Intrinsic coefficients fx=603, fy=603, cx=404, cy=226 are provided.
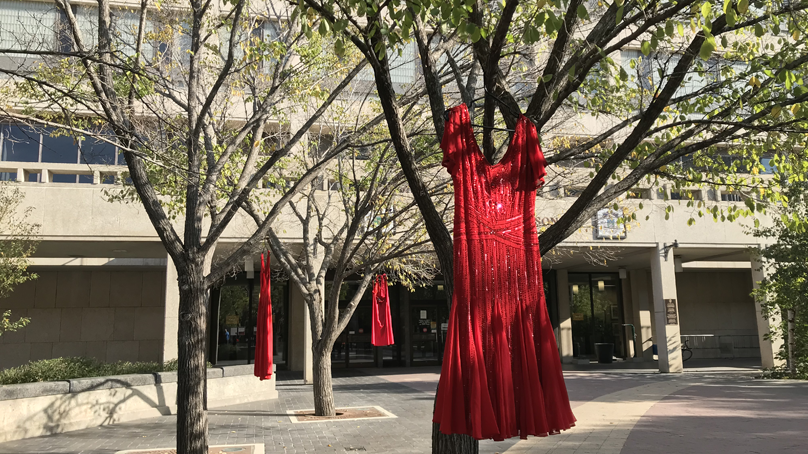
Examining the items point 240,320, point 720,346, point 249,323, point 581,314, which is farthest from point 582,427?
point 720,346

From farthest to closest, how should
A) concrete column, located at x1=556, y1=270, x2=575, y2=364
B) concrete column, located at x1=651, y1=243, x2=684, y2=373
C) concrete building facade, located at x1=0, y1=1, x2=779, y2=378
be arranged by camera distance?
1. concrete column, located at x1=556, y1=270, x2=575, y2=364
2. concrete column, located at x1=651, y1=243, x2=684, y2=373
3. concrete building facade, located at x1=0, y1=1, x2=779, y2=378

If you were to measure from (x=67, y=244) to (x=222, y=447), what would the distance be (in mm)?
10866

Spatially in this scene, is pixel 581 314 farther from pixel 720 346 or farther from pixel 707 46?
pixel 707 46

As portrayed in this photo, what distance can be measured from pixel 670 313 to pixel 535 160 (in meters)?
17.5

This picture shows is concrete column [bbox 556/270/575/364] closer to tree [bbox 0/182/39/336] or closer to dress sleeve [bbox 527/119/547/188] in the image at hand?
tree [bbox 0/182/39/336]

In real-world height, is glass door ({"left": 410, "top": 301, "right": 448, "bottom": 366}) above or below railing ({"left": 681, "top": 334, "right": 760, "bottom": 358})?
above

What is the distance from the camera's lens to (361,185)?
10570 mm

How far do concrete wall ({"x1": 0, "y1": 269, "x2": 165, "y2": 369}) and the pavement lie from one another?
960 cm

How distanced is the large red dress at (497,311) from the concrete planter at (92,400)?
8102 millimetres

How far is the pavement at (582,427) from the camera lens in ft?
25.6

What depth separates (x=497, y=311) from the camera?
3711 mm

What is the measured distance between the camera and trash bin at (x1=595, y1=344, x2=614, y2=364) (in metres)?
23.4

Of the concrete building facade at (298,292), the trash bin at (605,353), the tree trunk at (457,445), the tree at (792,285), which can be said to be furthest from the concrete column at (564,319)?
the tree trunk at (457,445)

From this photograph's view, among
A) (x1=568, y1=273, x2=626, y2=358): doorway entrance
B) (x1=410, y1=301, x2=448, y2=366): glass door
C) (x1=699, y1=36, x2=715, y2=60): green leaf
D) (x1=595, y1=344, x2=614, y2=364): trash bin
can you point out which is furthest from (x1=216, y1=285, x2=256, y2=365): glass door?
(x1=699, y1=36, x2=715, y2=60): green leaf
